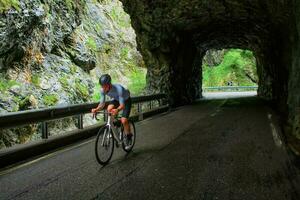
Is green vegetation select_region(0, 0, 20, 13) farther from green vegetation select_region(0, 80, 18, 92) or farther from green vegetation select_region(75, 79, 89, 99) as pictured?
green vegetation select_region(75, 79, 89, 99)

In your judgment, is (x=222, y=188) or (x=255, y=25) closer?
(x=222, y=188)

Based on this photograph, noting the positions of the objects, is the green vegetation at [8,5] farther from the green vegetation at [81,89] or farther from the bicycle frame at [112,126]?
the bicycle frame at [112,126]

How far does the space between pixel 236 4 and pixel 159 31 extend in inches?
230

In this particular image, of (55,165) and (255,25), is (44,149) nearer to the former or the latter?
(55,165)

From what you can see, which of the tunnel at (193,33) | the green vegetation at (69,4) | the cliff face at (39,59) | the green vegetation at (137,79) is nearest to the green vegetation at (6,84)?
the cliff face at (39,59)

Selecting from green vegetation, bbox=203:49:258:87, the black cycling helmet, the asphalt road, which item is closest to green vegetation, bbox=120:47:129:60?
green vegetation, bbox=203:49:258:87

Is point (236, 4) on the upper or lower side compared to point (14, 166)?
upper

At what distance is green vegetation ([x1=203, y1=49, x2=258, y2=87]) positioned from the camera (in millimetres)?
55375

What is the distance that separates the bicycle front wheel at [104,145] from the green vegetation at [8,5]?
38.6 ft

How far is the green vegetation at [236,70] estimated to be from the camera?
55.4m

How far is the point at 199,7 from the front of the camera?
807 inches

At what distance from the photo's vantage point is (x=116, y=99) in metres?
9.04

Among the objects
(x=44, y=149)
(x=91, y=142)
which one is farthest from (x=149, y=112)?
(x=44, y=149)

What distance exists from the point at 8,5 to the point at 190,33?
12570 millimetres
